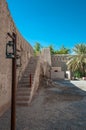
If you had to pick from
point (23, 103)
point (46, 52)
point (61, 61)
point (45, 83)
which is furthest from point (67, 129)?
point (61, 61)

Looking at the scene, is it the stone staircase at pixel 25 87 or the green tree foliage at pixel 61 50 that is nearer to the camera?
the stone staircase at pixel 25 87

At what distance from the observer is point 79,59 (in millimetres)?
24156

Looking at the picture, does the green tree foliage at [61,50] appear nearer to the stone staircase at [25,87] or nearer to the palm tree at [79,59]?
the palm tree at [79,59]

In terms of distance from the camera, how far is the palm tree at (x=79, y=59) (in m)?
24.1

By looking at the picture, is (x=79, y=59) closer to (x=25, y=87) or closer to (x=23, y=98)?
(x=25, y=87)

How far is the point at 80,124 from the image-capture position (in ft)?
14.2

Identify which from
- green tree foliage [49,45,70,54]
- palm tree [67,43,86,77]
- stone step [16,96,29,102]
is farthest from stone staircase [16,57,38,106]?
green tree foliage [49,45,70,54]

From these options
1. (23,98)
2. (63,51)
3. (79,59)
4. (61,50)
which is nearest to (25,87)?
(23,98)

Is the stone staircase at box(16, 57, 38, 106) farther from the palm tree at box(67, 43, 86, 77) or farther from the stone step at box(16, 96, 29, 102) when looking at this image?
the palm tree at box(67, 43, 86, 77)

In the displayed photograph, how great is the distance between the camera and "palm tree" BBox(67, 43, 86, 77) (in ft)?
79.2

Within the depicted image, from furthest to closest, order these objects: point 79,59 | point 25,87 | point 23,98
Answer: point 79,59
point 25,87
point 23,98

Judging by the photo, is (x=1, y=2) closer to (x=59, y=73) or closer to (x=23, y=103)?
(x=23, y=103)

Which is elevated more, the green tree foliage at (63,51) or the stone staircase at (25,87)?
the green tree foliage at (63,51)

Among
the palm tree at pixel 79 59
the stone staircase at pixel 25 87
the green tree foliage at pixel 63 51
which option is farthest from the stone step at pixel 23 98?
the green tree foliage at pixel 63 51
